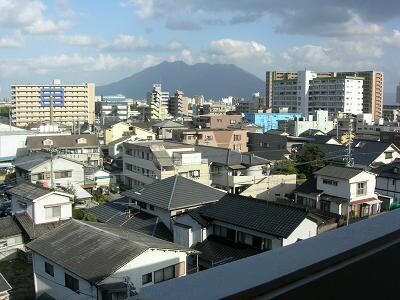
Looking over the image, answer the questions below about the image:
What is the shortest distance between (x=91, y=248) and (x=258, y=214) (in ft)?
13.5

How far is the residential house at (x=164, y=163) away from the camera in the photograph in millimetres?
19828

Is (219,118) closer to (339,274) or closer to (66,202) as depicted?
(66,202)

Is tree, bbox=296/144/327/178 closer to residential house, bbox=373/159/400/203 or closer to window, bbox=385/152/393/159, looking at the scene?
window, bbox=385/152/393/159

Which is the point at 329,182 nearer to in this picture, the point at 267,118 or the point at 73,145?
the point at 73,145

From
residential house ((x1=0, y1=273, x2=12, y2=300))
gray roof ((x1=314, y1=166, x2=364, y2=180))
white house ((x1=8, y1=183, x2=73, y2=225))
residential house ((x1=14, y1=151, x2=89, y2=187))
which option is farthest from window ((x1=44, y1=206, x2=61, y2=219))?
gray roof ((x1=314, y1=166, x2=364, y2=180))

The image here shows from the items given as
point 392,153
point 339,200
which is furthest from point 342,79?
point 339,200

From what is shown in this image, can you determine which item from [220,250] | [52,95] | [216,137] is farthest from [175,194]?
[52,95]

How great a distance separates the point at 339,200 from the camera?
1588cm

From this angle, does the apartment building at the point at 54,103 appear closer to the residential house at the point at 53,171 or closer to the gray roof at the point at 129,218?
the residential house at the point at 53,171

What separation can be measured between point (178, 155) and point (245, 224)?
391 inches

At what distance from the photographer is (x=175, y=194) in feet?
42.0

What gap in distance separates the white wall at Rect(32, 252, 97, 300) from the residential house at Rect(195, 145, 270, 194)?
35.6ft

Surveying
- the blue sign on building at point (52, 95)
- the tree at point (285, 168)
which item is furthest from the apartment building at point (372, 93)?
the tree at point (285, 168)

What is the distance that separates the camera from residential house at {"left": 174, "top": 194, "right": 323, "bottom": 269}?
10125 millimetres
